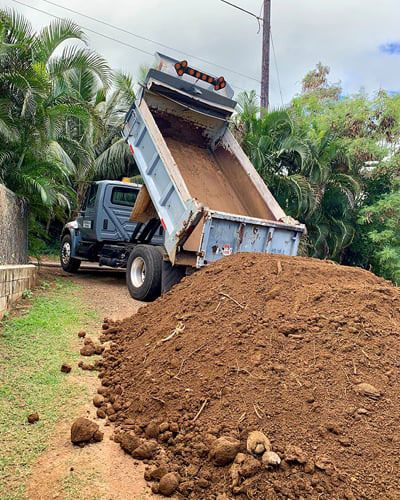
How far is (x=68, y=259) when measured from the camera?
35.8 ft

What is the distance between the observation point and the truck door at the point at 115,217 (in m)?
9.73

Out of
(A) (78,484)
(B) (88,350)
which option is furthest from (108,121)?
(A) (78,484)

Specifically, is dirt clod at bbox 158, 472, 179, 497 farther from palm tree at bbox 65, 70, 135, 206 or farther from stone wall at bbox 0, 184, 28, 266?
palm tree at bbox 65, 70, 135, 206

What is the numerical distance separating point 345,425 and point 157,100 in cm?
624

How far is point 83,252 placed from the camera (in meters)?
10.3

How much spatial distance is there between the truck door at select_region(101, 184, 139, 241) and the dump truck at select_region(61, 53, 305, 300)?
1.23ft

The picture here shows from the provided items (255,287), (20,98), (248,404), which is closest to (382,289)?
(255,287)

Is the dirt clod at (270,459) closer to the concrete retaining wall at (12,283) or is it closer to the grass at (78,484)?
the grass at (78,484)

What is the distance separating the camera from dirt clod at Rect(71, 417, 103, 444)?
3113 millimetres

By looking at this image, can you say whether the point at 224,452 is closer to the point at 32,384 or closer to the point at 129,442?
the point at 129,442

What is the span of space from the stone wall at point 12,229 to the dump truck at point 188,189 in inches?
70.3

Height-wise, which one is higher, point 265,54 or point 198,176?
point 265,54

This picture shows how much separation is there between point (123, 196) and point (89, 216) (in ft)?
2.90

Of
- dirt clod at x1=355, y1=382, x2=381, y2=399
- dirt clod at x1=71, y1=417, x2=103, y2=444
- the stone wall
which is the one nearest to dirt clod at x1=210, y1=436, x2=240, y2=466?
dirt clod at x1=71, y1=417, x2=103, y2=444
